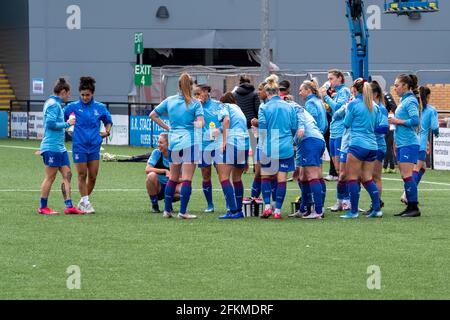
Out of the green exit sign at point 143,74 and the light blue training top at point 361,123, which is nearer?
the light blue training top at point 361,123

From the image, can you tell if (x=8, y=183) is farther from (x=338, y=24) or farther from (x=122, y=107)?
(x=338, y=24)

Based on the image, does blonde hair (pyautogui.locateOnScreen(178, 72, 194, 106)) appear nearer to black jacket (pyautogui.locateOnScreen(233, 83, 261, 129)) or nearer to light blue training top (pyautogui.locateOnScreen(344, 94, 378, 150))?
light blue training top (pyautogui.locateOnScreen(344, 94, 378, 150))

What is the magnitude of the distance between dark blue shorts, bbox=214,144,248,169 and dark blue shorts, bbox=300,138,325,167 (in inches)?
31.4

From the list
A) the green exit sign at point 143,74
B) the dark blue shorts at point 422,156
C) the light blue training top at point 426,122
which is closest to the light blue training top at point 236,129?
the dark blue shorts at point 422,156

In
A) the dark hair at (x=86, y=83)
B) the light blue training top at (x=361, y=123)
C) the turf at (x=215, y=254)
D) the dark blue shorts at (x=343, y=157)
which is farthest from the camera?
the dark blue shorts at (x=343, y=157)

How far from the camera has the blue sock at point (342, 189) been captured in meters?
17.8

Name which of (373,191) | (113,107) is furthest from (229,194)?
(113,107)

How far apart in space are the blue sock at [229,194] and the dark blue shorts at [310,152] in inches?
39.9

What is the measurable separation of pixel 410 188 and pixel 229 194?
252cm

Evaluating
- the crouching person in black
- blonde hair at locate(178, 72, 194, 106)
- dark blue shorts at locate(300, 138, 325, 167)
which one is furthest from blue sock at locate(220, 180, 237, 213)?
blonde hair at locate(178, 72, 194, 106)

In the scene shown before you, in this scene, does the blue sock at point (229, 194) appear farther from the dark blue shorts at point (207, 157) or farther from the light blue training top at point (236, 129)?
the light blue training top at point (236, 129)

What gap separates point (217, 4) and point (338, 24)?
4.81m

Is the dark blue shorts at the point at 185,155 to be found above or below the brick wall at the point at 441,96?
below

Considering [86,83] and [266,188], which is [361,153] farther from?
[86,83]
